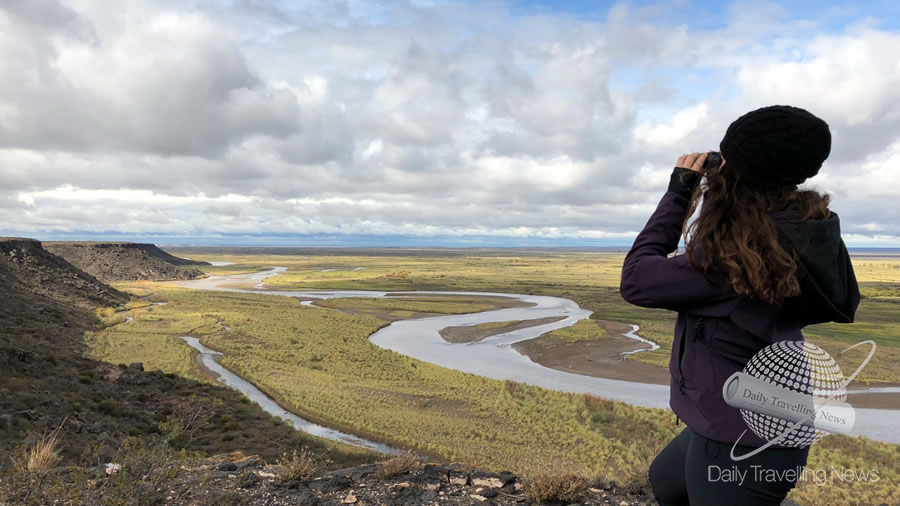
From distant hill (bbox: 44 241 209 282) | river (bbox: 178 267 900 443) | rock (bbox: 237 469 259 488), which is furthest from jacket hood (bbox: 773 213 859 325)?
distant hill (bbox: 44 241 209 282)

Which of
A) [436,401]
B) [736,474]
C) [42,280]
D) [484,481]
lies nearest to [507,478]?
[484,481]

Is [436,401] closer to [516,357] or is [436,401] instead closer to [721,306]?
[516,357]

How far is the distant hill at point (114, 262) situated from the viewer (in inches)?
3435

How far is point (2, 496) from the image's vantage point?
4.52 m

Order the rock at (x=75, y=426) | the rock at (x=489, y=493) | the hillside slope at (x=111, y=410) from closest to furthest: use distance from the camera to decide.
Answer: the rock at (x=489, y=493) < the hillside slope at (x=111, y=410) < the rock at (x=75, y=426)

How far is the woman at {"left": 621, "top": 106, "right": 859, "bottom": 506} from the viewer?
171 centimetres

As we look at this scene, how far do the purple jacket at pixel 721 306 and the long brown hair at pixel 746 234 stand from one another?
5 centimetres

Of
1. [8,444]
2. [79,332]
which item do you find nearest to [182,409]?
[8,444]

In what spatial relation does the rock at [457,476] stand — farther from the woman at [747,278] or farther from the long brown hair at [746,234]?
the long brown hair at [746,234]

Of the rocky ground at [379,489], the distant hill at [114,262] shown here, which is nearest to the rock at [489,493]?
the rocky ground at [379,489]

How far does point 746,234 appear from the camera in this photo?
1.72 metres

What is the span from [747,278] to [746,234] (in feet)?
0.51

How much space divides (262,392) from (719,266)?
24.5 metres

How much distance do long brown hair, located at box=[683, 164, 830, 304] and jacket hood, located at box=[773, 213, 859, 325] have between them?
4 centimetres
